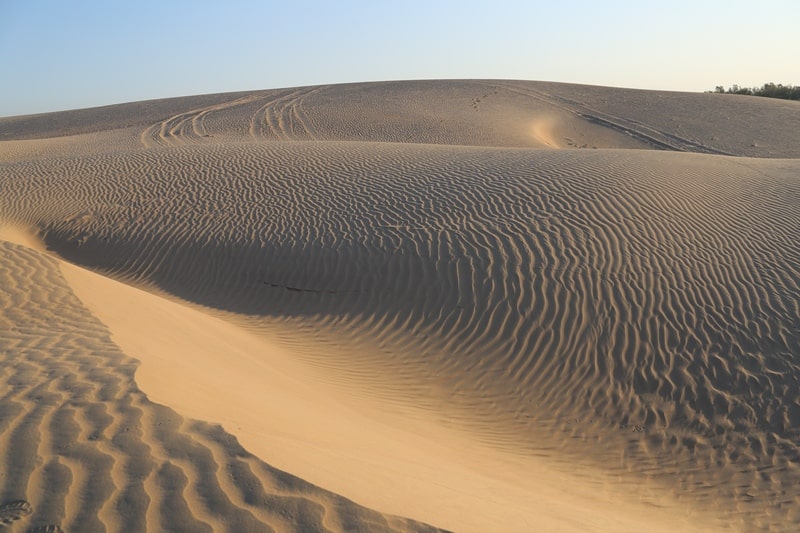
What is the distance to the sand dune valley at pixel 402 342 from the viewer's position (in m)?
3.38

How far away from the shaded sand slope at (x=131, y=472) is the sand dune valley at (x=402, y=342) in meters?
0.02

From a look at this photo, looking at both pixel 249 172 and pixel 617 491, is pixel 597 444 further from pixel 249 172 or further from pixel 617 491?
pixel 249 172

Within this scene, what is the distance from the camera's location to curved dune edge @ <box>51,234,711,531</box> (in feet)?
11.5

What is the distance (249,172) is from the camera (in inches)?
633

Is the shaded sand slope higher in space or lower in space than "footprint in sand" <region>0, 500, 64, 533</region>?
higher

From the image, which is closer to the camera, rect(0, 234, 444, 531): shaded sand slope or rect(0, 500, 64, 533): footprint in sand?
rect(0, 500, 64, 533): footprint in sand

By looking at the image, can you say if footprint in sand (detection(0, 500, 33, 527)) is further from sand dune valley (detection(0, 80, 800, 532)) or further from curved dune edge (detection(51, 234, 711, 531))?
curved dune edge (detection(51, 234, 711, 531))

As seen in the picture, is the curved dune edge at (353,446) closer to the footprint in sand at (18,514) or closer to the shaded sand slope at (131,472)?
the shaded sand slope at (131,472)

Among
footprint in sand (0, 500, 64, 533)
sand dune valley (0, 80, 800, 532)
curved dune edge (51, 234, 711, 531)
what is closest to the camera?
footprint in sand (0, 500, 64, 533)

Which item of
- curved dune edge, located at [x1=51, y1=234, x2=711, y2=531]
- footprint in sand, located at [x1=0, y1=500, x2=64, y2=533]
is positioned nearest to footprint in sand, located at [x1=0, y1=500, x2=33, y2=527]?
footprint in sand, located at [x1=0, y1=500, x2=64, y2=533]

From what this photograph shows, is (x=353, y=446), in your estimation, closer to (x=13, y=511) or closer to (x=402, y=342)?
(x=13, y=511)

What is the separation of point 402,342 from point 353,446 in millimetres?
4351

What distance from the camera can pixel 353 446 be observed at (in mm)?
4426

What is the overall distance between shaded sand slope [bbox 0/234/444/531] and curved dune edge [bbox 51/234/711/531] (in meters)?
0.18
